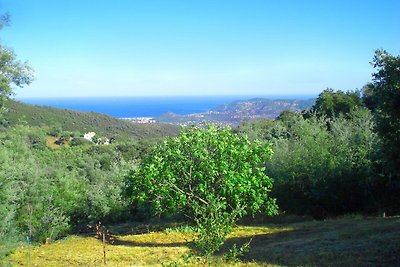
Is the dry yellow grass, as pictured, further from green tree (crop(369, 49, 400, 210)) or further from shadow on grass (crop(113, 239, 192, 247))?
green tree (crop(369, 49, 400, 210))

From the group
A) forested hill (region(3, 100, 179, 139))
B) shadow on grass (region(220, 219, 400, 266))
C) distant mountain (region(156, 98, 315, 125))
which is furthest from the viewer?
forested hill (region(3, 100, 179, 139))

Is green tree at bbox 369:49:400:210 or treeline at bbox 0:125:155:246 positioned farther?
treeline at bbox 0:125:155:246

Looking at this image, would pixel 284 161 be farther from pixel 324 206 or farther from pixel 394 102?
pixel 394 102

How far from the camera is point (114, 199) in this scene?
34844 mm

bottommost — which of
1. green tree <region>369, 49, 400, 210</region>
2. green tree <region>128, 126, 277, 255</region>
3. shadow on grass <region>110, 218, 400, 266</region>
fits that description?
shadow on grass <region>110, 218, 400, 266</region>

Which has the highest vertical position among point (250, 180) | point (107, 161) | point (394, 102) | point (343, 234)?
point (394, 102)

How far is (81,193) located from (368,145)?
25694mm

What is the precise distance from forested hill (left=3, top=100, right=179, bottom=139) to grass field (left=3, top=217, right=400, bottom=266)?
347ft

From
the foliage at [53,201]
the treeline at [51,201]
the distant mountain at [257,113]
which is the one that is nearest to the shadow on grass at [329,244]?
the treeline at [51,201]

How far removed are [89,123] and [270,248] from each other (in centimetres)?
14654

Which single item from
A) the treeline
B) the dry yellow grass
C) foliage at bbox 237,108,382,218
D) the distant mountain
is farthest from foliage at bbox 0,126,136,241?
the distant mountain

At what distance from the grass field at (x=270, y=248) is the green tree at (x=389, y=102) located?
3.83 meters

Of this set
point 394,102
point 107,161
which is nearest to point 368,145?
point 394,102

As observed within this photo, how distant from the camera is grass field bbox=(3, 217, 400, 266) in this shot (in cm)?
1466
